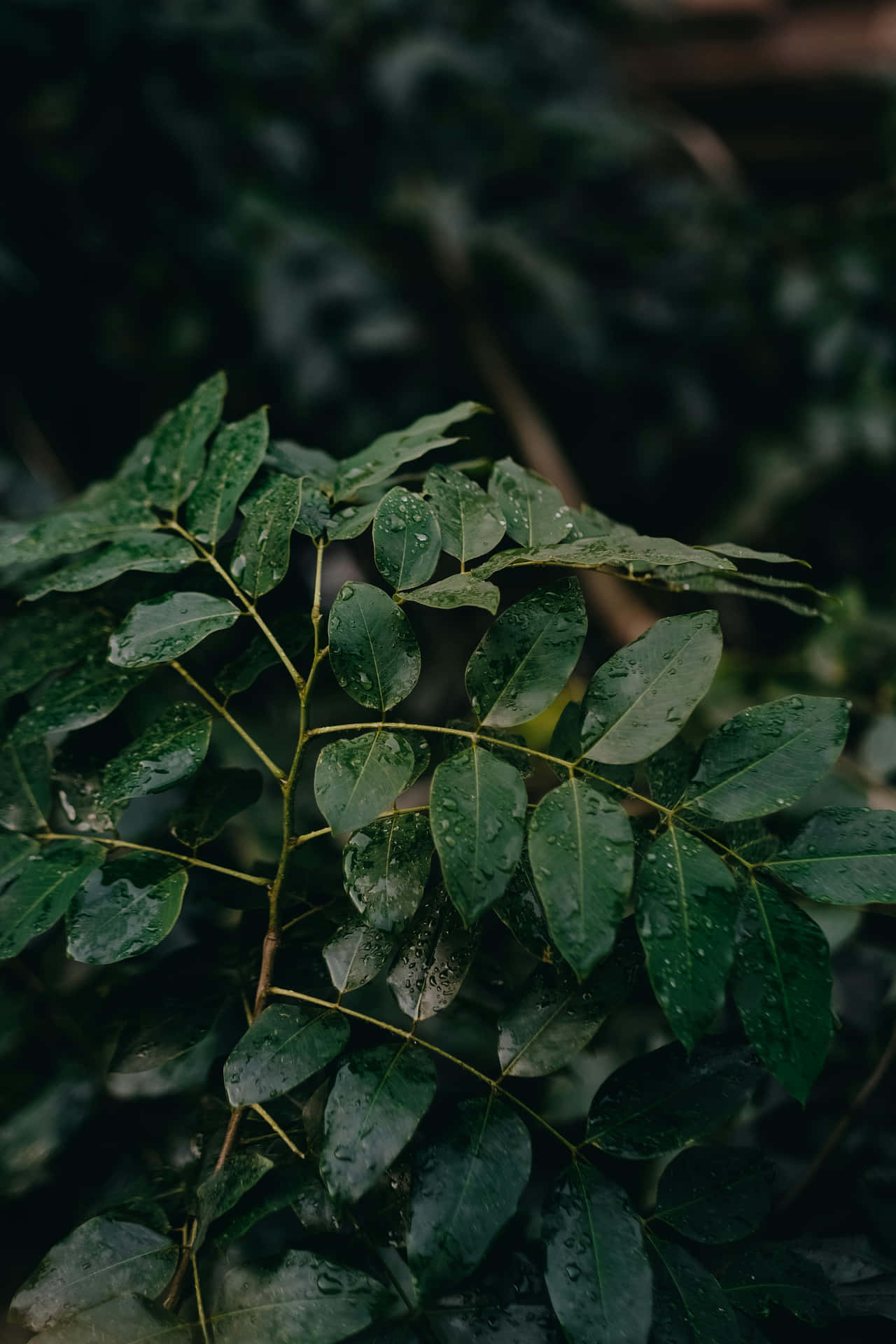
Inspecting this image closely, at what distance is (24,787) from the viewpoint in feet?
1.90

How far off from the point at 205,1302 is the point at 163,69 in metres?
2.20

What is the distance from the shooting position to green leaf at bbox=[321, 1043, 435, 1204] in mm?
397

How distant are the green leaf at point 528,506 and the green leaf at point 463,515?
0.01 meters

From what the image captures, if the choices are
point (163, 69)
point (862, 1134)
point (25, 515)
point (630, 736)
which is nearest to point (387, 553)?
point (630, 736)

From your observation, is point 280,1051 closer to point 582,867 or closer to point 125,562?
point 582,867

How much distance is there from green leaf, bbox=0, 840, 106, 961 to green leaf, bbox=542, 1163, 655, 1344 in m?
0.34

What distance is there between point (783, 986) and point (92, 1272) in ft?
1.41

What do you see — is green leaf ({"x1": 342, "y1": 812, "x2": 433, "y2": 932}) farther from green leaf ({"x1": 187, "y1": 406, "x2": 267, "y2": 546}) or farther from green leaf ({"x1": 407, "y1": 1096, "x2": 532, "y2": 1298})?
green leaf ({"x1": 187, "y1": 406, "x2": 267, "y2": 546})

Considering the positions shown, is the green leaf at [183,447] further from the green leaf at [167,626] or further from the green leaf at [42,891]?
the green leaf at [42,891]

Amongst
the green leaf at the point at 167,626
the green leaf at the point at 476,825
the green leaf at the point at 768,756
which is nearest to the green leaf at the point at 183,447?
the green leaf at the point at 167,626

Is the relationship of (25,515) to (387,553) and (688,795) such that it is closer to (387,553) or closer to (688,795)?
(387,553)

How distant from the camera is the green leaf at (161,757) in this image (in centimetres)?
48

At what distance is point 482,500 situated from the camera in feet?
1.73

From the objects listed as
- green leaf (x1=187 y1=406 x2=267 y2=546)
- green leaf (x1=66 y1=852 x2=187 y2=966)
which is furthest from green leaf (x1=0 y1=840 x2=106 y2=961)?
green leaf (x1=187 y1=406 x2=267 y2=546)
